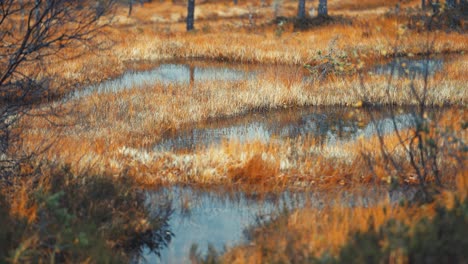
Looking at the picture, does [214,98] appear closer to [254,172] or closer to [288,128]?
[288,128]

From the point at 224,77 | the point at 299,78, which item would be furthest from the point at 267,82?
the point at 224,77

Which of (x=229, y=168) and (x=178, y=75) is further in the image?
(x=178, y=75)

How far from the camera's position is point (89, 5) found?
513 cm

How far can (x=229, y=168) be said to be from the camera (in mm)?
6680

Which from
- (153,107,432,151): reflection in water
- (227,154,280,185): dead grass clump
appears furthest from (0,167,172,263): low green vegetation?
(153,107,432,151): reflection in water

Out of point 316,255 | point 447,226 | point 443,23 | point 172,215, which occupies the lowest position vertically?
point 172,215

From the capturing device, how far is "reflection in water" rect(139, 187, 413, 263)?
5.01m

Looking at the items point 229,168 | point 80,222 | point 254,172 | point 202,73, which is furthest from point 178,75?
point 80,222

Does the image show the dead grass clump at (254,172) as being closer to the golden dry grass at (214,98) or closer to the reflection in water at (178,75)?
the golden dry grass at (214,98)

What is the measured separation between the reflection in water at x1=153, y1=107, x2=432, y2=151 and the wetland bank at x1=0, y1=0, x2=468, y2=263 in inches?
2.0

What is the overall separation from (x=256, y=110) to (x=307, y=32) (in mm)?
9599

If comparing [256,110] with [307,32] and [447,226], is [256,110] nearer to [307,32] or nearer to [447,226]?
[447,226]

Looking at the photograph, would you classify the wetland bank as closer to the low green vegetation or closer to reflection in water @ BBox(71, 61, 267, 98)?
the low green vegetation

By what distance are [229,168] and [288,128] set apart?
9.96ft
